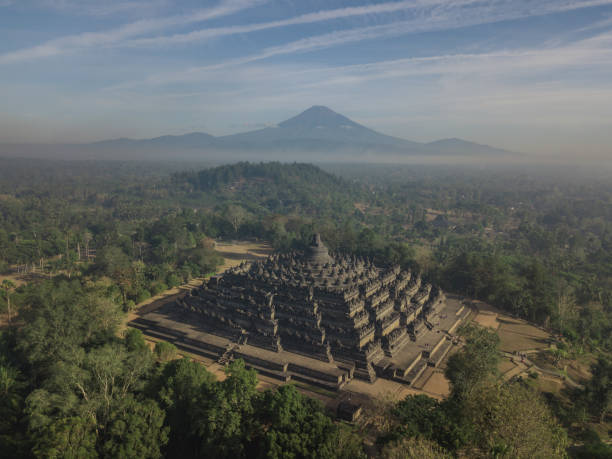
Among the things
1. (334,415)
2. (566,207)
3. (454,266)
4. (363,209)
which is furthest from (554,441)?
(566,207)

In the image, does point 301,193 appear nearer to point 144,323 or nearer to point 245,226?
point 245,226

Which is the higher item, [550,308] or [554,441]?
[554,441]

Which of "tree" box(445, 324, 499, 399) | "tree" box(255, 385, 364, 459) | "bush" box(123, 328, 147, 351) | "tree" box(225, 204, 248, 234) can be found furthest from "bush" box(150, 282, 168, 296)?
"tree" box(445, 324, 499, 399)

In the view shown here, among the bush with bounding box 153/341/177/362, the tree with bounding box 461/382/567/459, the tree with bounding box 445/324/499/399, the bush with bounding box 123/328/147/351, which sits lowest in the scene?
the bush with bounding box 153/341/177/362

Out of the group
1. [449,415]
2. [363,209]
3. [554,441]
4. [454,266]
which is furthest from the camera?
[363,209]

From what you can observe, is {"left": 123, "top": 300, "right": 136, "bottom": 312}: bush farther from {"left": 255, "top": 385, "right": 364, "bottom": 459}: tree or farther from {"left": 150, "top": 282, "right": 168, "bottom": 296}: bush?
{"left": 255, "top": 385, "right": 364, "bottom": 459}: tree

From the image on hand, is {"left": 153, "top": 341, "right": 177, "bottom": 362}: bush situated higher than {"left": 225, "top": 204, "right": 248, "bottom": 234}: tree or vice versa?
{"left": 225, "top": 204, "right": 248, "bottom": 234}: tree

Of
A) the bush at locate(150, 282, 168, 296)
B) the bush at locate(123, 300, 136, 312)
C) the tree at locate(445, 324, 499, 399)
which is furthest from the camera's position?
the bush at locate(150, 282, 168, 296)

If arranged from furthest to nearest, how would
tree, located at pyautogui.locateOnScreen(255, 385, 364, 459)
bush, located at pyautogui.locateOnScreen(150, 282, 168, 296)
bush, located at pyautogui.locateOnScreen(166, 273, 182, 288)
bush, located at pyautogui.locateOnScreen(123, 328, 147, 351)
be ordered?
bush, located at pyautogui.locateOnScreen(166, 273, 182, 288), bush, located at pyautogui.locateOnScreen(150, 282, 168, 296), bush, located at pyautogui.locateOnScreen(123, 328, 147, 351), tree, located at pyautogui.locateOnScreen(255, 385, 364, 459)

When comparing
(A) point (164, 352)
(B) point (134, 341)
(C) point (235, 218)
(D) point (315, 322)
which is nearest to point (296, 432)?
(D) point (315, 322)

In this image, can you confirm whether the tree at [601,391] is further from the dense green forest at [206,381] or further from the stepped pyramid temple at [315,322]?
the stepped pyramid temple at [315,322]
